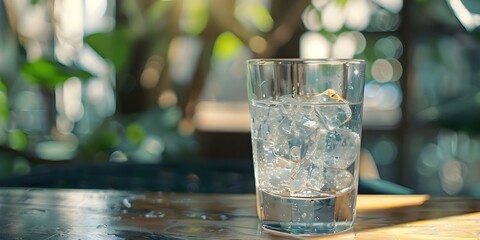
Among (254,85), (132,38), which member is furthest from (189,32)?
(254,85)

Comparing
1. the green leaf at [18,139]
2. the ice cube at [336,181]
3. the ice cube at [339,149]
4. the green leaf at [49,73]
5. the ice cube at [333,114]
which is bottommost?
the green leaf at [18,139]

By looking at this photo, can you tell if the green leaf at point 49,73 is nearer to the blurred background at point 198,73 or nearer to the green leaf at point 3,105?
the blurred background at point 198,73

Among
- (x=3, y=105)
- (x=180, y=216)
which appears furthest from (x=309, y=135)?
(x=3, y=105)

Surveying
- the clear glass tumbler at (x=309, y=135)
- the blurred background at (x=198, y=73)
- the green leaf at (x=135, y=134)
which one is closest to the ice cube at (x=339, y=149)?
the clear glass tumbler at (x=309, y=135)

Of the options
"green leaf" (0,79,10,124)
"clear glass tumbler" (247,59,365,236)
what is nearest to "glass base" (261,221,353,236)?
"clear glass tumbler" (247,59,365,236)

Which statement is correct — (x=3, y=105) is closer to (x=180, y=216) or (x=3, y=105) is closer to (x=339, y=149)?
(x=180, y=216)

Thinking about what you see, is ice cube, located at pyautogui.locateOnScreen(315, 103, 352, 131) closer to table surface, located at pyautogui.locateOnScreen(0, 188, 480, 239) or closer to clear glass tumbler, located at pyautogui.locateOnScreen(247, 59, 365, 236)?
clear glass tumbler, located at pyautogui.locateOnScreen(247, 59, 365, 236)
